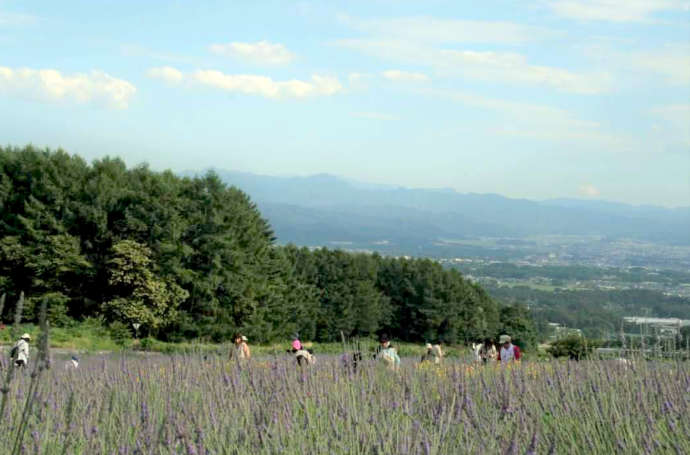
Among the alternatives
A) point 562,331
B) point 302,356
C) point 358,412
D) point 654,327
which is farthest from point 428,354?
point 358,412

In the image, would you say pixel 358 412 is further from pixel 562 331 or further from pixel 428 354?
pixel 428 354

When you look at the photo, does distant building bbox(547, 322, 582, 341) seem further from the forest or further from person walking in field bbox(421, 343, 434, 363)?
the forest

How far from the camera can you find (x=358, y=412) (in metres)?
4.99

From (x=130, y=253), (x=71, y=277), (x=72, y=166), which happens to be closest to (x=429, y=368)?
(x=130, y=253)

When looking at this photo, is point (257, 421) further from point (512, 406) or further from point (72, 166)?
point (72, 166)

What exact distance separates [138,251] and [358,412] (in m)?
45.0

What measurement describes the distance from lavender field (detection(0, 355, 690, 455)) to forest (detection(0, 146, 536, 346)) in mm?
37746

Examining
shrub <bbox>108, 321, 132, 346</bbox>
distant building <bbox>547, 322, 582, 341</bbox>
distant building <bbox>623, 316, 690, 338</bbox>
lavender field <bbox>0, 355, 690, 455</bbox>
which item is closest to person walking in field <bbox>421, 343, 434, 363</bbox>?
lavender field <bbox>0, 355, 690, 455</bbox>

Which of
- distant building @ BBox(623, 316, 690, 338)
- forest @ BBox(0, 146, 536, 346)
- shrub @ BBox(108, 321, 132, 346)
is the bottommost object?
shrub @ BBox(108, 321, 132, 346)

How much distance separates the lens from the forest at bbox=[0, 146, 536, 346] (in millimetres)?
48062

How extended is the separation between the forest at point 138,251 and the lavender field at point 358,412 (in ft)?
124

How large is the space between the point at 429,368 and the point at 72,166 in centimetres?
4880

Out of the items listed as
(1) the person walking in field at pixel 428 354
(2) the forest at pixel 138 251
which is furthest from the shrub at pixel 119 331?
(1) the person walking in field at pixel 428 354

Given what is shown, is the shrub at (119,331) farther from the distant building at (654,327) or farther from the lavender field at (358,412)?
the distant building at (654,327)
